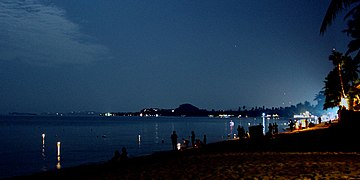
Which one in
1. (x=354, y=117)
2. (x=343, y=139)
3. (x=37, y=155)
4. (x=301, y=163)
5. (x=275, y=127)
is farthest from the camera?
(x=37, y=155)

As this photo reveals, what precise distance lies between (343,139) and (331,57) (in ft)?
152

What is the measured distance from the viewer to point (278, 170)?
40.6 feet

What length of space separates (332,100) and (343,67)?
9.96 m

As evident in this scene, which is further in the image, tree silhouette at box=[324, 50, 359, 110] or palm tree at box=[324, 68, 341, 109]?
palm tree at box=[324, 68, 341, 109]

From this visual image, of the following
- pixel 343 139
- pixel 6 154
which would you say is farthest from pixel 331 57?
pixel 6 154

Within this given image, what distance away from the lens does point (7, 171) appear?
42.0 metres

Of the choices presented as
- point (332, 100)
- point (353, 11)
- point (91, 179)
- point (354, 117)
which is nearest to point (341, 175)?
point (353, 11)

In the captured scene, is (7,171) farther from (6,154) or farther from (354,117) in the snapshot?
(354,117)

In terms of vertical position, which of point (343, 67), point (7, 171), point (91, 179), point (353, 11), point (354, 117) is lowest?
point (7, 171)

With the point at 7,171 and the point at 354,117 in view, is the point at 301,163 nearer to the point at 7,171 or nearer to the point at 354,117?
the point at 354,117

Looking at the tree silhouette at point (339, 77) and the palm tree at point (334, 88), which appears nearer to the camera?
the tree silhouette at point (339, 77)

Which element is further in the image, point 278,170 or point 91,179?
point 91,179

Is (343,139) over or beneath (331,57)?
beneath

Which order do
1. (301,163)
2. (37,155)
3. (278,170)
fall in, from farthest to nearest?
1. (37,155)
2. (301,163)
3. (278,170)
